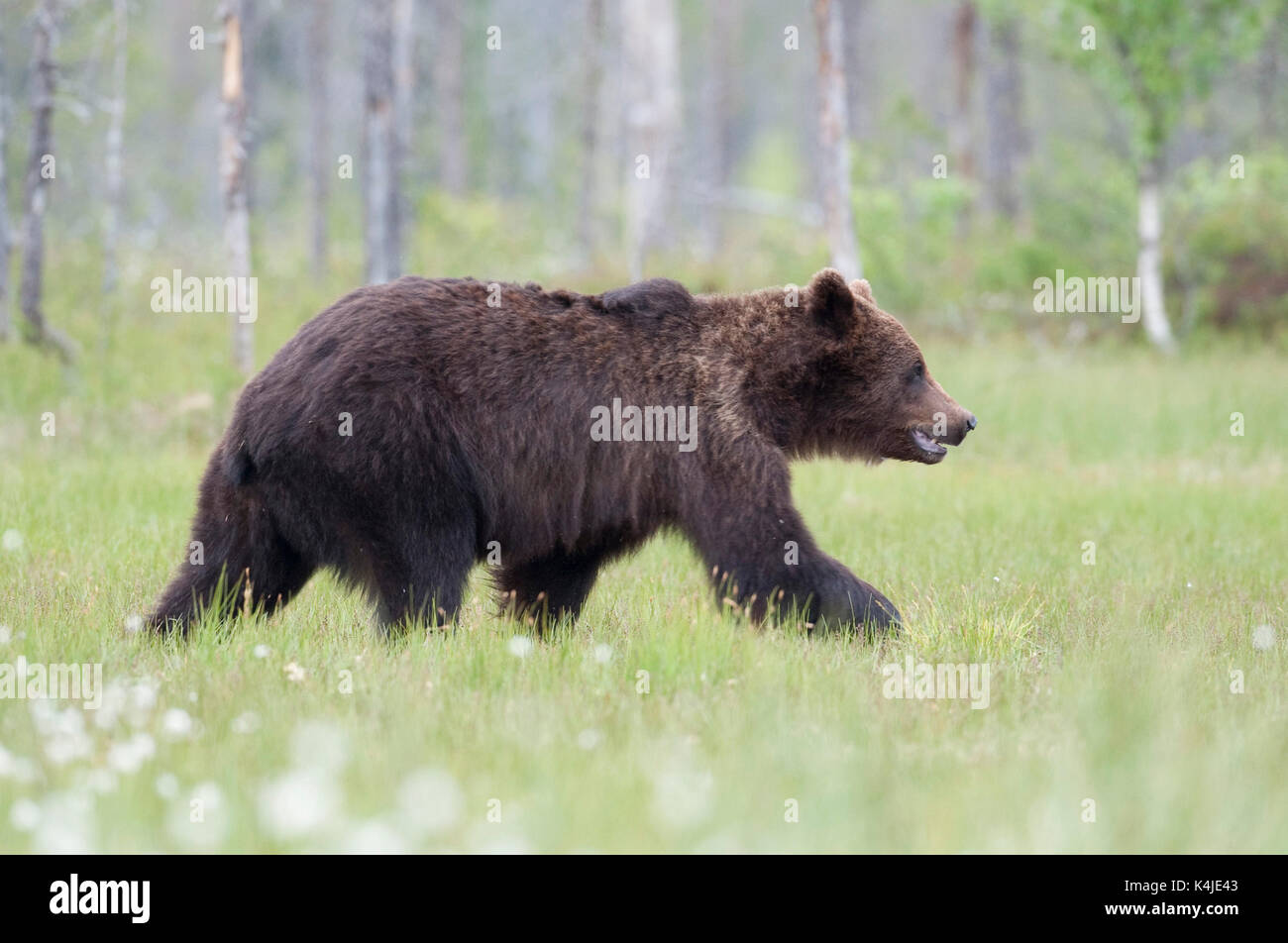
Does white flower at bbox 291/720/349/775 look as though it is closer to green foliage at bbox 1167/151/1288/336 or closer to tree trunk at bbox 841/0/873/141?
green foliage at bbox 1167/151/1288/336

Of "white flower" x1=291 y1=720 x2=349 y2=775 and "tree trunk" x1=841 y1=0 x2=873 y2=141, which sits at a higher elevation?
"tree trunk" x1=841 y1=0 x2=873 y2=141

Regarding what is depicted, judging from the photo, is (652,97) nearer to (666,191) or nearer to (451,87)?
(666,191)

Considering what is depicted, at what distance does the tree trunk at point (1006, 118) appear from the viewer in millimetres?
27328

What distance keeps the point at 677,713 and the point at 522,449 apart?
62.8 inches

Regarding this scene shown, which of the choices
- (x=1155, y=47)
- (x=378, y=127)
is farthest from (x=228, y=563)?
(x=1155, y=47)

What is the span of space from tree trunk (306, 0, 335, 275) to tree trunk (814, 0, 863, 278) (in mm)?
11984

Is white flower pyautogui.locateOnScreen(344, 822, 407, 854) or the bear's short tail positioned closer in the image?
white flower pyautogui.locateOnScreen(344, 822, 407, 854)

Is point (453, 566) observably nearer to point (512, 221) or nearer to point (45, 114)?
point (45, 114)

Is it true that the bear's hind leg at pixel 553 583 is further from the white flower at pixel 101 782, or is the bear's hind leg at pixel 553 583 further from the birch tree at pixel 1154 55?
the birch tree at pixel 1154 55

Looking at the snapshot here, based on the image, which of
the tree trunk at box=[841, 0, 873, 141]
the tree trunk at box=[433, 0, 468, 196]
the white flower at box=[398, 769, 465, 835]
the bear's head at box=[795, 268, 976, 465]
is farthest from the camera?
the tree trunk at box=[433, 0, 468, 196]

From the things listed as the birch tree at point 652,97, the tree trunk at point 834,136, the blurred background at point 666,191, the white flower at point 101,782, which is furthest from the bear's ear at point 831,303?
the birch tree at point 652,97

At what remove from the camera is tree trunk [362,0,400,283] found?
16188mm

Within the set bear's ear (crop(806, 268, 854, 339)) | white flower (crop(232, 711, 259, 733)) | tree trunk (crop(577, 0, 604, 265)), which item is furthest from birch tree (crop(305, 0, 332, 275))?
white flower (crop(232, 711, 259, 733))

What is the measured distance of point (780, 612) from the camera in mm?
6020
